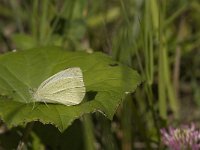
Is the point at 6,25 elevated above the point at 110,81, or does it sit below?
below

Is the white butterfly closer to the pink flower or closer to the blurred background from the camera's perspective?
the blurred background

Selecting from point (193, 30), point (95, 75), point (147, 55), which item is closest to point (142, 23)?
point (147, 55)

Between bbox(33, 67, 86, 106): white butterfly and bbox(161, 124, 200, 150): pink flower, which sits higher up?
bbox(33, 67, 86, 106): white butterfly

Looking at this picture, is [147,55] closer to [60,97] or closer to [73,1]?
[60,97]

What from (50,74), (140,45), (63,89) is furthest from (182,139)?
(140,45)

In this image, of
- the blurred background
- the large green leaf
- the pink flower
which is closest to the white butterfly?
the large green leaf

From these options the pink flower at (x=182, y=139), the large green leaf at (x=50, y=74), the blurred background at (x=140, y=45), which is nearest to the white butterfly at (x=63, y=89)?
the large green leaf at (x=50, y=74)

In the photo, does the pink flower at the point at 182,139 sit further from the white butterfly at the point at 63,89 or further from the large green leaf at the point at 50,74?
the white butterfly at the point at 63,89
